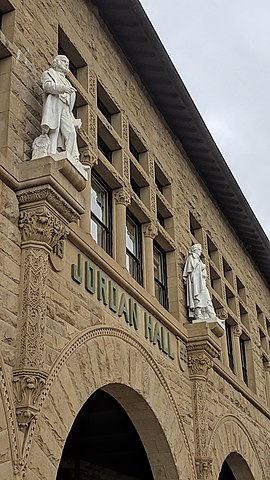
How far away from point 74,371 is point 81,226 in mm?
2424

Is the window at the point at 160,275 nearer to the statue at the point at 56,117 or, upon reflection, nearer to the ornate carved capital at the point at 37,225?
the statue at the point at 56,117

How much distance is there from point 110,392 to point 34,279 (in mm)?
3724

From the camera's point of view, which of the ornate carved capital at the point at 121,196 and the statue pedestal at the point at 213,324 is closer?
the ornate carved capital at the point at 121,196

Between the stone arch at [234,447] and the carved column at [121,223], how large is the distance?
4533 millimetres

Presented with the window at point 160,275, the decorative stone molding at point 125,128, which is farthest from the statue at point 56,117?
the window at point 160,275

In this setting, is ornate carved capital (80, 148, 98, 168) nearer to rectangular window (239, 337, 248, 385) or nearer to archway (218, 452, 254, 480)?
archway (218, 452, 254, 480)

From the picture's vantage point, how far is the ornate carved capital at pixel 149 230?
1451cm

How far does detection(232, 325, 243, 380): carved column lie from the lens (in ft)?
63.8

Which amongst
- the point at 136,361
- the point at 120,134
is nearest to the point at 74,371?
the point at 136,361

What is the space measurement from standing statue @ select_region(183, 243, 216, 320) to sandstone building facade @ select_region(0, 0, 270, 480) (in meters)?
0.19

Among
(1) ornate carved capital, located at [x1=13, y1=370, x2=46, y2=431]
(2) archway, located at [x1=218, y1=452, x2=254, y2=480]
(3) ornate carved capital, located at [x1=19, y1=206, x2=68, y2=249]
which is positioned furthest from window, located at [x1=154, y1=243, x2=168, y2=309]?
(1) ornate carved capital, located at [x1=13, y1=370, x2=46, y2=431]

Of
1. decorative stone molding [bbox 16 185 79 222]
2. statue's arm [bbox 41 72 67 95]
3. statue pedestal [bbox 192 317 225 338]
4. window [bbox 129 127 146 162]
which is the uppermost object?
window [bbox 129 127 146 162]

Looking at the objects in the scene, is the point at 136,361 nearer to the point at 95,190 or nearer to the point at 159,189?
the point at 95,190

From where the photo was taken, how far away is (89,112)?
41.4 feet
